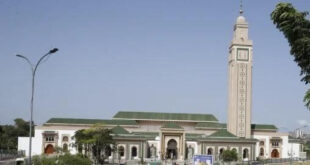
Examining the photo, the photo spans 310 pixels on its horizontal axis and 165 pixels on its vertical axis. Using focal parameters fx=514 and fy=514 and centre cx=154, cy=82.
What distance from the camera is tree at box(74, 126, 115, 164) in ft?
287

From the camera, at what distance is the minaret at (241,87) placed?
110062 mm

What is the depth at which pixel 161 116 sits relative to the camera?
390ft

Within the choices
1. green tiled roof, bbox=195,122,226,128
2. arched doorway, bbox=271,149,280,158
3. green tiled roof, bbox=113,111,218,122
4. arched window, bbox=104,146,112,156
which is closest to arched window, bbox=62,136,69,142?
green tiled roof, bbox=113,111,218,122

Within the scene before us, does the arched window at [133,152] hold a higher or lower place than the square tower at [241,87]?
lower

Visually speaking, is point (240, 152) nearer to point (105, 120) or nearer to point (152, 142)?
point (152, 142)

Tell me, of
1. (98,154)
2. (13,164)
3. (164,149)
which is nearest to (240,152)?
(164,149)

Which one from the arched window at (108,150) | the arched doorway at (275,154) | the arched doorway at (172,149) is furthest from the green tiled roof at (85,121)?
the arched doorway at (275,154)

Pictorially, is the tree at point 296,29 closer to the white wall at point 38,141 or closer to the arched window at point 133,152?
the arched window at point 133,152

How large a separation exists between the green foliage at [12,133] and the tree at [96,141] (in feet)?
114

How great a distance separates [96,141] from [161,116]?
3353 cm

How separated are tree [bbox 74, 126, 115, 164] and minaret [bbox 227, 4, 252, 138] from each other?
31.3m

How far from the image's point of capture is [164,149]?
4090 inches

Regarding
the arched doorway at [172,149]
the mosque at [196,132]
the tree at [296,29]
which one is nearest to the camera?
the tree at [296,29]

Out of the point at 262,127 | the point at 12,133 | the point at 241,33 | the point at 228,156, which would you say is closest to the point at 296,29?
the point at 228,156
